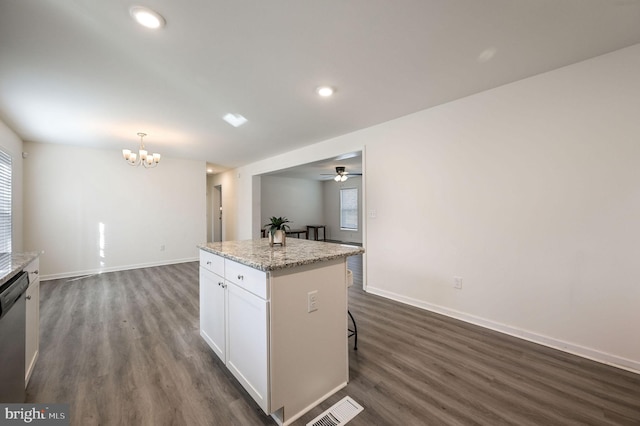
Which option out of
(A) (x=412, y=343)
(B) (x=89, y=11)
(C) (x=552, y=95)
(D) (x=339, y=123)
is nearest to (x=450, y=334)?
(A) (x=412, y=343)

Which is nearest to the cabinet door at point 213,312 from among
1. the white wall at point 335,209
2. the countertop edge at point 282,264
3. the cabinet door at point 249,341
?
the cabinet door at point 249,341

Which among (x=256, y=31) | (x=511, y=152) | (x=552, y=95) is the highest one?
(x=256, y=31)

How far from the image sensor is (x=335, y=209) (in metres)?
9.71

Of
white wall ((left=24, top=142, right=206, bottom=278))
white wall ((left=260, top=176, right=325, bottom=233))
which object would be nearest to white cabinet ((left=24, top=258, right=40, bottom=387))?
white wall ((left=24, top=142, right=206, bottom=278))

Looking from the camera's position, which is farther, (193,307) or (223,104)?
(193,307)

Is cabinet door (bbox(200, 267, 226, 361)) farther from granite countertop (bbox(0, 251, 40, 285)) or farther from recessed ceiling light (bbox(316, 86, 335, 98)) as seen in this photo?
recessed ceiling light (bbox(316, 86, 335, 98))

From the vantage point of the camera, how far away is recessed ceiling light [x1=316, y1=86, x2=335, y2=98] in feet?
8.55

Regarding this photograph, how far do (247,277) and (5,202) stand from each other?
15.1 feet

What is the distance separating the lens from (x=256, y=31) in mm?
1778

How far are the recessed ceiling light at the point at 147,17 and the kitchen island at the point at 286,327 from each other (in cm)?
163

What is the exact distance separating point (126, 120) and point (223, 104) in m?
1.63

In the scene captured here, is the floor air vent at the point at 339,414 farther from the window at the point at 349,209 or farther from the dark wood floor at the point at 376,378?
the window at the point at 349,209

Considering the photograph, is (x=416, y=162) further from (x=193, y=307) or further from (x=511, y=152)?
(x=193, y=307)

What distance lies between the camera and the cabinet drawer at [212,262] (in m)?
2.00
